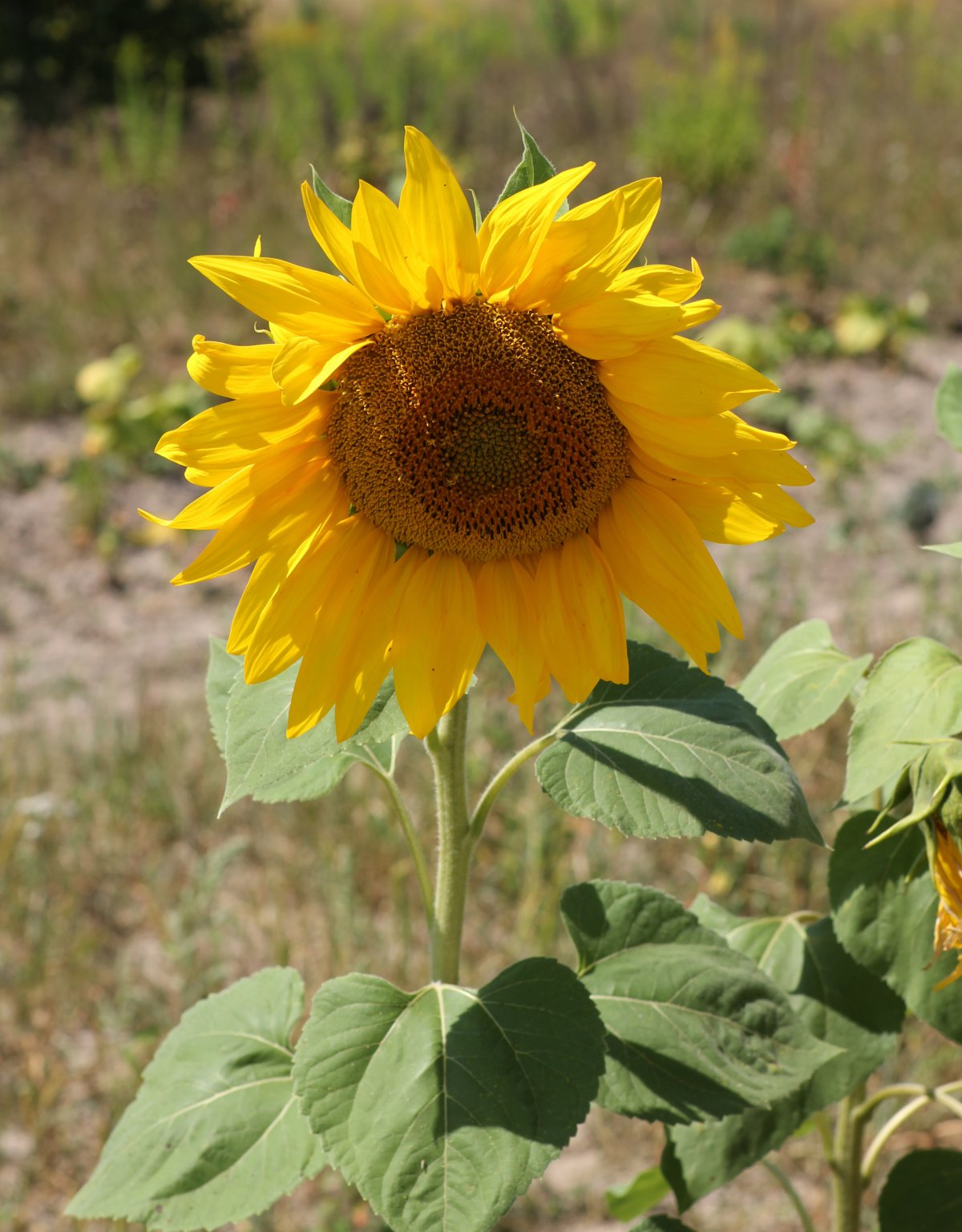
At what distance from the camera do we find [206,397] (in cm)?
546

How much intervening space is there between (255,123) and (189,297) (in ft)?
9.87

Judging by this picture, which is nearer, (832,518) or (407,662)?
(407,662)

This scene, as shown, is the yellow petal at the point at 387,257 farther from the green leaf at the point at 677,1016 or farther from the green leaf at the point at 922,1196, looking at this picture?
the green leaf at the point at 922,1196

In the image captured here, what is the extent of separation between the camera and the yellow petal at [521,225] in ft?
3.36

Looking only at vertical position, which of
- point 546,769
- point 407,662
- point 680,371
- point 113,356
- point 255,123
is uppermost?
point 680,371

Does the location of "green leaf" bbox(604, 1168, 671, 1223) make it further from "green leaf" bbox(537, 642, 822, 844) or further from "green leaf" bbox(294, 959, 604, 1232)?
"green leaf" bbox(537, 642, 822, 844)

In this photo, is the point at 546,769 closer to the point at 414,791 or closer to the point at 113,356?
the point at 414,791

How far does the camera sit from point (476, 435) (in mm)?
1166

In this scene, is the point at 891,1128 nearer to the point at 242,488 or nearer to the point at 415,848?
the point at 415,848

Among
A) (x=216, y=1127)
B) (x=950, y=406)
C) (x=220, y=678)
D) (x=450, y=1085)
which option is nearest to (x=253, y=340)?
(x=220, y=678)

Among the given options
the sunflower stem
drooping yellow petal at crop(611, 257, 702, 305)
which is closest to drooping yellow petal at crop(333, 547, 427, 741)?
the sunflower stem

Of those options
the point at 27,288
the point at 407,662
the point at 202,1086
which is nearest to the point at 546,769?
the point at 407,662

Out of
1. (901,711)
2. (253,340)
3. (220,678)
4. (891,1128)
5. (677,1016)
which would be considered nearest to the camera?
(901,711)

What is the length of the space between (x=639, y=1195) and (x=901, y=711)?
923mm
